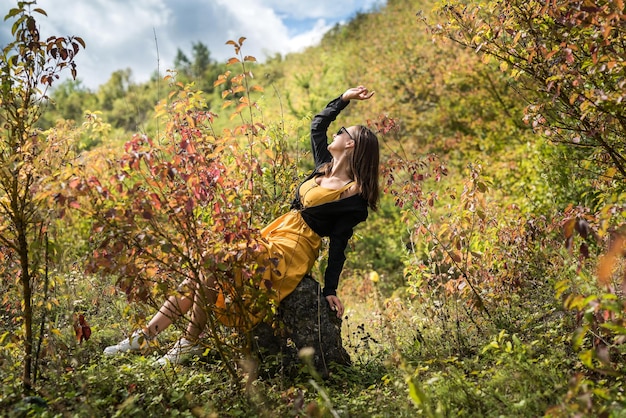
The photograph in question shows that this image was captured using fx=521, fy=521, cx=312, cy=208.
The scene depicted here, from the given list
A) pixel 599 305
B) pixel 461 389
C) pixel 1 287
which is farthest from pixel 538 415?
pixel 1 287

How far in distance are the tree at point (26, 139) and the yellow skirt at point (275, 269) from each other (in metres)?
0.95

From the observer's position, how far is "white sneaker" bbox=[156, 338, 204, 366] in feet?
9.82

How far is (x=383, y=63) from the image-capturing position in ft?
42.7

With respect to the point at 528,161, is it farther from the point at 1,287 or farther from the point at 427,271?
the point at 1,287

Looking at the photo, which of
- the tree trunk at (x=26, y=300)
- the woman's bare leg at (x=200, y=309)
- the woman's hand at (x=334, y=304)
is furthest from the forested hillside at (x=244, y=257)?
the woman's hand at (x=334, y=304)

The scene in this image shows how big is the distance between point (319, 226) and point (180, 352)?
112cm

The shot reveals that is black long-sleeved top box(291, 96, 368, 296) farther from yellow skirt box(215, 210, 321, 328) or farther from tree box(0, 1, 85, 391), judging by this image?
tree box(0, 1, 85, 391)

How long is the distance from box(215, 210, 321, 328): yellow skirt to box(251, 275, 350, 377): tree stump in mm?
96

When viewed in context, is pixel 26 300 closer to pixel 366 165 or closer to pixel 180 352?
pixel 180 352

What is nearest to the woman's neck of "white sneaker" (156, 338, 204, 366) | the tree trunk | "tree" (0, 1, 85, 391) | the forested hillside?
the forested hillside

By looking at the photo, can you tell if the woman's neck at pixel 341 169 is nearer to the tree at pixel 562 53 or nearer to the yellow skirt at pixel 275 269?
the yellow skirt at pixel 275 269

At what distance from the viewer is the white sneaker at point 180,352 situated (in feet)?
9.82

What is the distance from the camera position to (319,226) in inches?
130

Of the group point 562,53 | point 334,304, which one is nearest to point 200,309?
point 334,304
